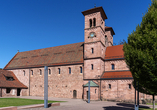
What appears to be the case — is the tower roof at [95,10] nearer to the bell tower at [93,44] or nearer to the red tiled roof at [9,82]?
the bell tower at [93,44]

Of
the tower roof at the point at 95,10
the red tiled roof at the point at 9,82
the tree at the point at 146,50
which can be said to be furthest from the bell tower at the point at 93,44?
the tree at the point at 146,50

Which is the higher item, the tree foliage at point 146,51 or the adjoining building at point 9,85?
the tree foliage at point 146,51

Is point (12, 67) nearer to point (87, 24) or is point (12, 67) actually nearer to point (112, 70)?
point (87, 24)

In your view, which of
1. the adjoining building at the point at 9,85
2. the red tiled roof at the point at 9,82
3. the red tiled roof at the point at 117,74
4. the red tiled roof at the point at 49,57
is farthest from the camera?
the red tiled roof at the point at 9,82

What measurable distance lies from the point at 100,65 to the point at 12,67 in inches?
1043

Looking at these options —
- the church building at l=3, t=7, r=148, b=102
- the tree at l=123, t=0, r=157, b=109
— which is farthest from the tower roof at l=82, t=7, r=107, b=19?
the tree at l=123, t=0, r=157, b=109

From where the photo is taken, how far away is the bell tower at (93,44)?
30906 mm

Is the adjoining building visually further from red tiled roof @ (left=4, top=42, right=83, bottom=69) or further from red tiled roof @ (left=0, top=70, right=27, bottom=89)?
red tiled roof @ (left=4, top=42, right=83, bottom=69)

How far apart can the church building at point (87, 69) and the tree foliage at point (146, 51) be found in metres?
17.3

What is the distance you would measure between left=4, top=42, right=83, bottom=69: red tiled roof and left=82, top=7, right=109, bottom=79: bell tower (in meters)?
2.80

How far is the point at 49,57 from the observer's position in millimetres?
40062

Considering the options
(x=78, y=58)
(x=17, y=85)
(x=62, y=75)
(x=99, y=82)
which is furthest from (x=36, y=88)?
(x=99, y=82)

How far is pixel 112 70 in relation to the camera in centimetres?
3216

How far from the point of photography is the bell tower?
101ft
